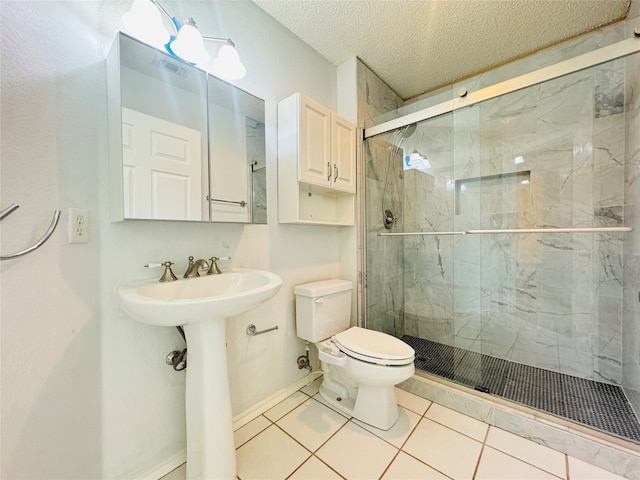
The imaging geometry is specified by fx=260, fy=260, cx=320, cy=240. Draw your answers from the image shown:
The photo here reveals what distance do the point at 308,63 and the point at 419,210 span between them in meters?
1.47

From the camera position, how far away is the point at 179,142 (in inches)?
43.7

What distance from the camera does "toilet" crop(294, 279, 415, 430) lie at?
4.18ft

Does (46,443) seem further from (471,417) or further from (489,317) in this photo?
(489,317)

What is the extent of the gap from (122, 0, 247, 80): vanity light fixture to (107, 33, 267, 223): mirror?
0.21 feet

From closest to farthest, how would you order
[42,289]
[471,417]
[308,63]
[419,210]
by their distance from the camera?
[42,289]
[471,417]
[308,63]
[419,210]

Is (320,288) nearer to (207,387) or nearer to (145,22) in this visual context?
(207,387)

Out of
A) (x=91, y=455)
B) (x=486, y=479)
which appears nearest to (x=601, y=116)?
(x=486, y=479)

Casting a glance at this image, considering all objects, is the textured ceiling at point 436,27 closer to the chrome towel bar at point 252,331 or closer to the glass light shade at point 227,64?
the glass light shade at point 227,64

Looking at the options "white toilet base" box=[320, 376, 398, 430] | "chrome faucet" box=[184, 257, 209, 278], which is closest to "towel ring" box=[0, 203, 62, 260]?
"chrome faucet" box=[184, 257, 209, 278]

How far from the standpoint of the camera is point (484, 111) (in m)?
1.98

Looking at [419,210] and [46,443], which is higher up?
[419,210]

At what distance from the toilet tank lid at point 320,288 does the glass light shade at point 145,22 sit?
4.44ft

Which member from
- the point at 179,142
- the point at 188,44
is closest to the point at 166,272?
the point at 179,142

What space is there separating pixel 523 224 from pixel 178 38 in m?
2.40
